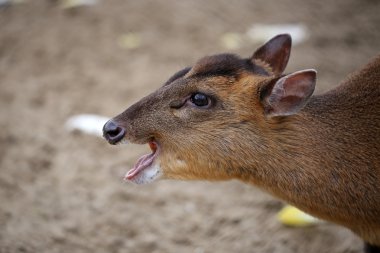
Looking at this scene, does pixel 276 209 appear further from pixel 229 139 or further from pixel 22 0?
pixel 22 0

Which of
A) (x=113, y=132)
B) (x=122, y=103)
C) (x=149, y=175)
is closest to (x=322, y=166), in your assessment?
(x=149, y=175)

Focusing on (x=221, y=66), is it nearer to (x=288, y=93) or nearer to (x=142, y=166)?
(x=288, y=93)

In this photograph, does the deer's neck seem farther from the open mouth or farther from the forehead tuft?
the open mouth

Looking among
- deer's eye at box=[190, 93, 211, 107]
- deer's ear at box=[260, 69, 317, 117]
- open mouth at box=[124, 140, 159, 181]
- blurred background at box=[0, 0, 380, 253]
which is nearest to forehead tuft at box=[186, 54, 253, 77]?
deer's eye at box=[190, 93, 211, 107]

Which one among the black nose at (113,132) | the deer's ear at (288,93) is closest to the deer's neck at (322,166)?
the deer's ear at (288,93)

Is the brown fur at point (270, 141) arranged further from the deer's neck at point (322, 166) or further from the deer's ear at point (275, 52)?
the deer's ear at point (275, 52)

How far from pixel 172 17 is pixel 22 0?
3.26m

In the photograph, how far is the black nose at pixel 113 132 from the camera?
3.76 metres

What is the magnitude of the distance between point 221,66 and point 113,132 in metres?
0.94

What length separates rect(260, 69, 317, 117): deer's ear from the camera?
3.44 m

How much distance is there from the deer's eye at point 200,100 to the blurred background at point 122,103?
1634 mm

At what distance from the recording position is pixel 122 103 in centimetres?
714

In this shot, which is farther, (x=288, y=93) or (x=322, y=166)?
(x=322, y=166)

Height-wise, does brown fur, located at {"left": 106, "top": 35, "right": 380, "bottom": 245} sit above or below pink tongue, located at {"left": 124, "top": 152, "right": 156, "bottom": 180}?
below
